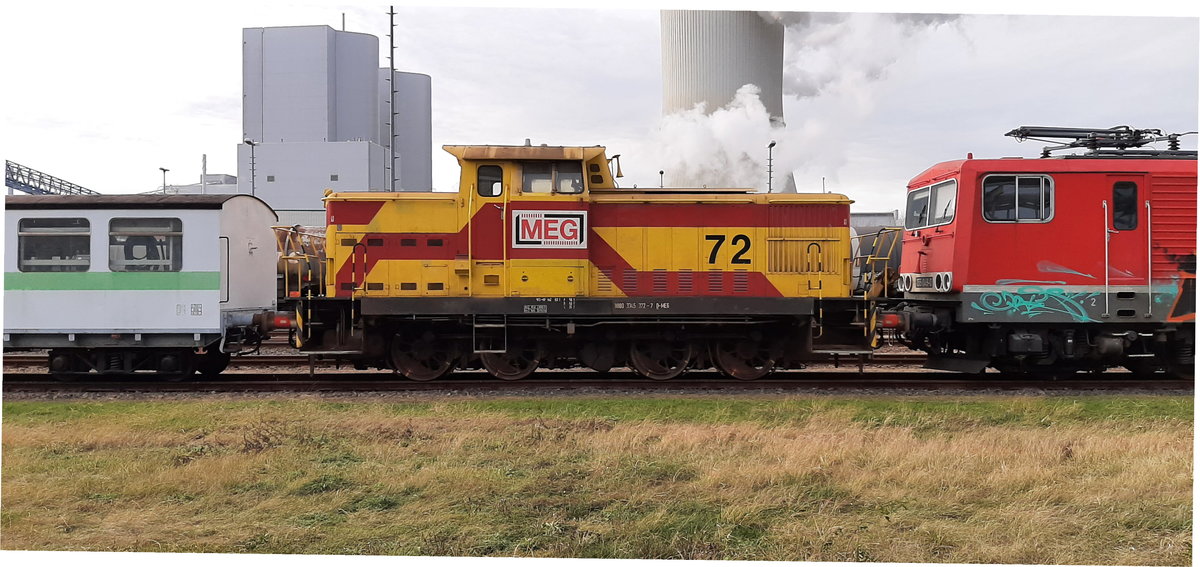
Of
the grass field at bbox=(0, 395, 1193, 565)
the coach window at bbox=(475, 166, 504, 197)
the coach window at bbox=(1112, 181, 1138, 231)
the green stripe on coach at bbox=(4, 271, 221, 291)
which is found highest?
the coach window at bbox=(475, 166, 504, 197)

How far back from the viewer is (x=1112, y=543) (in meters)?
5.27

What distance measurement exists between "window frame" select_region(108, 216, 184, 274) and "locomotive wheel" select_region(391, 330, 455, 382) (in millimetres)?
3499

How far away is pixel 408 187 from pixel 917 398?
41143 mm

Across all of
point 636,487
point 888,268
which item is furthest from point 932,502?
point 888,268

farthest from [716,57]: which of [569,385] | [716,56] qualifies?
[569,385]

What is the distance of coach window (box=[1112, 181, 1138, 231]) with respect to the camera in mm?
10977

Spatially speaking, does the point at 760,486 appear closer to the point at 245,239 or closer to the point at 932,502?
the point at 932,502

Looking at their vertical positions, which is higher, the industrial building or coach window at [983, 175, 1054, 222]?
the industrial building

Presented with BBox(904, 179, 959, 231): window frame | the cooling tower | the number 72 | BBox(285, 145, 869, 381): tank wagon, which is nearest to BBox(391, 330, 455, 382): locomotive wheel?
BBox(285, 145, 869, 381): tank wagon

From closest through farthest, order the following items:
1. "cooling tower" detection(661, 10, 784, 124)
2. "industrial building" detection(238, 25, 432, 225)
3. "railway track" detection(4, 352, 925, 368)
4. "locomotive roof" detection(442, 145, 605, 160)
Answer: "locomotive roof" detection(442, 145, 605, 160)
"railway track" detection(4, 352, 925, 368)
"cooling tower" detection(661, 10, 784, 124)
"industrial building" detection(238, 25, 432, 225)

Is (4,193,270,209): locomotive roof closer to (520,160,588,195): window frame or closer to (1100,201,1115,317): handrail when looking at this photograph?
(520,160,588,195): window frame

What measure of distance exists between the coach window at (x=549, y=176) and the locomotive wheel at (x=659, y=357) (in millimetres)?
2700

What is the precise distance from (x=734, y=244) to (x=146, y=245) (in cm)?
896

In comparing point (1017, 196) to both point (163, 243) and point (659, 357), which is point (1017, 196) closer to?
point (659, 357)
